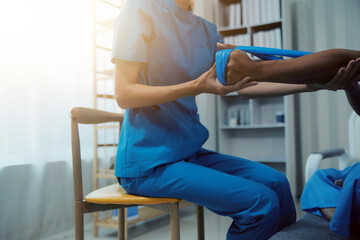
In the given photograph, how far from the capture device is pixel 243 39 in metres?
2.93

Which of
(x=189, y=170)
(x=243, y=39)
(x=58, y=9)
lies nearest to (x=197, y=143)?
(x=189, y=170)

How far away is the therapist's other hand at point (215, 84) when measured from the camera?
68cm

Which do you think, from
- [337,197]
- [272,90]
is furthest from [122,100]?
[337,197]

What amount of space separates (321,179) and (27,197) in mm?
1626

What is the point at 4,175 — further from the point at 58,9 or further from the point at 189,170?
the point at 189,170

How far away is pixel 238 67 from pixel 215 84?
0.08 m

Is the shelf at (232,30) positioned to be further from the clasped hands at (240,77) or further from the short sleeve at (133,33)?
the clasped hands at (240,77)

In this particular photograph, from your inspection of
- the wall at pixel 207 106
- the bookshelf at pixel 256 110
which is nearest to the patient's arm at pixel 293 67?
the bookshelf at pixel 256 110

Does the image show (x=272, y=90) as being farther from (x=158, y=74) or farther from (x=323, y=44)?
(x=323, y=44)

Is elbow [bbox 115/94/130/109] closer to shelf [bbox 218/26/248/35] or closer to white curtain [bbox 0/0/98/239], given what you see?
white curtain [bbox 0/0/98/239]

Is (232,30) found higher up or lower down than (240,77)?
higher up

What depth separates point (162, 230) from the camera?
2125 mm

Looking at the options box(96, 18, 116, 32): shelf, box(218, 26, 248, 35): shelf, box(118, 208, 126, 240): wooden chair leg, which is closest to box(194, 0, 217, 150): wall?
box(218, 26, 248, 35): shelf

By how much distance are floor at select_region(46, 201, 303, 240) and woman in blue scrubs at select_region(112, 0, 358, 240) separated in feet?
3.78
